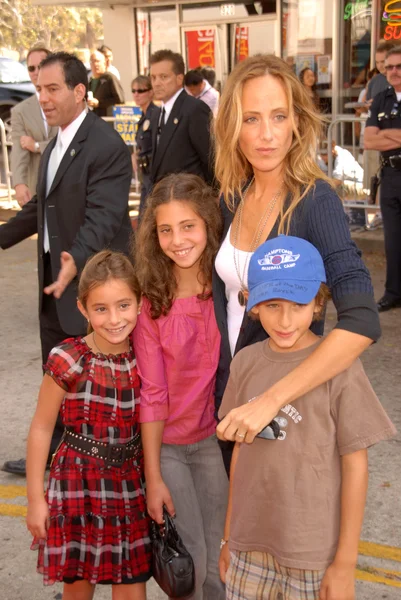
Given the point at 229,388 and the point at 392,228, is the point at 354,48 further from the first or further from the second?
the point at 229,388

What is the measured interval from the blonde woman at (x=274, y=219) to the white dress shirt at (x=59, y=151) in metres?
1.57

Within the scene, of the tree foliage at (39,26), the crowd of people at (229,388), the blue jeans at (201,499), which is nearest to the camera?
the crowd of people at (229,388)

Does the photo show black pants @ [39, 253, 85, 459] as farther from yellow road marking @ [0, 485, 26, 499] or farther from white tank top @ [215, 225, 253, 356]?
white tank top @ [215, 225, 253, 356]

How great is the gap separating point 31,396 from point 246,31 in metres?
10.9

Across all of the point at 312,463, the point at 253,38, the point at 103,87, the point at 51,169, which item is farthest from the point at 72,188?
the point at 253,38

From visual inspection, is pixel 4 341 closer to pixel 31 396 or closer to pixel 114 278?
pixel 31 396

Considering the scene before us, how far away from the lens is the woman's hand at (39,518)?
2.71 metres

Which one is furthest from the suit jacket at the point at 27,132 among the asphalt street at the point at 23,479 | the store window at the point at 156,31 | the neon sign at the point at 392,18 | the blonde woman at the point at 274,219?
the store window at the point at 156,31

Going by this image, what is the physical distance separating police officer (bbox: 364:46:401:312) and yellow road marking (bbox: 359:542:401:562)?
3666 millimetres

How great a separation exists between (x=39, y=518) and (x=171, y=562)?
1.52 ft

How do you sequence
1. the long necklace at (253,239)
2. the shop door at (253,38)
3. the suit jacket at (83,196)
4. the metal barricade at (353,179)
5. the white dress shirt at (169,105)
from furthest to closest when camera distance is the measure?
1. the shop door at (253,38)
2. the metal barricade at (353,179)
3. the white dress shirt at (169,105)
4. the suit jacket at (83,196)
5. the long necklace at (253,239)

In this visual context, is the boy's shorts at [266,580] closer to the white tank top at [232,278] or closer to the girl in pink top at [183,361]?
the girl in pink top at [183,361]

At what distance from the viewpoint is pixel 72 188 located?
159 inches

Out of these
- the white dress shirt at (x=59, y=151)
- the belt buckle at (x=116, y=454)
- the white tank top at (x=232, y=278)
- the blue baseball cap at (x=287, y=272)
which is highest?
the white dress shirt at (x=59, y=151)
